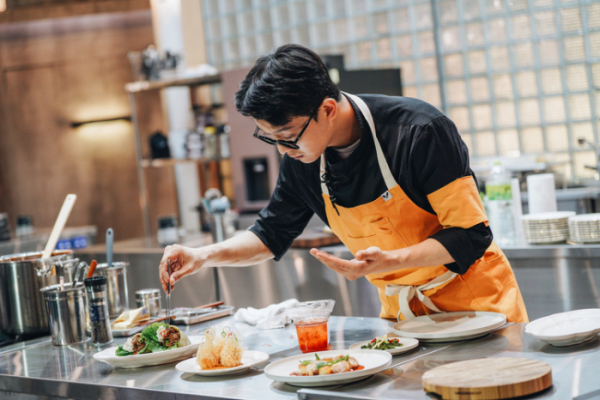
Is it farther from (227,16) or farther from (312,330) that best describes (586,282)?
(227,16)

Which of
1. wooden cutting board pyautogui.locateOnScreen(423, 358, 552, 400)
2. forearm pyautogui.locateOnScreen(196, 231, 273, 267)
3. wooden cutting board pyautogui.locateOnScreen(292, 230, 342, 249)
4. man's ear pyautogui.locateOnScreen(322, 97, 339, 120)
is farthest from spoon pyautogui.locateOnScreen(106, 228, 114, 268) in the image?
wooden cutting board pyautogui.locateOnScreen(292, 230, 342, 249)

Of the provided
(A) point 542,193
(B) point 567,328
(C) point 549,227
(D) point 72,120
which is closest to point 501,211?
(A) point 542,193

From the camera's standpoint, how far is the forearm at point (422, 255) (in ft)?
4.61

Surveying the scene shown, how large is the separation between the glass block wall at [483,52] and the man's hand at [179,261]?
3305 mm

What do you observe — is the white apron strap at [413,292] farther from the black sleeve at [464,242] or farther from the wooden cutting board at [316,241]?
the wooden cutting board at [316,241]

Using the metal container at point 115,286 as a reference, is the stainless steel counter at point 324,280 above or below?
below

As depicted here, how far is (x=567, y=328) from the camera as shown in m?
1.37

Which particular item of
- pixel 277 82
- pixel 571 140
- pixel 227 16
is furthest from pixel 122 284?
pixel 227 16

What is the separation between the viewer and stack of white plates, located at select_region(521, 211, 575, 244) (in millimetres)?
2602

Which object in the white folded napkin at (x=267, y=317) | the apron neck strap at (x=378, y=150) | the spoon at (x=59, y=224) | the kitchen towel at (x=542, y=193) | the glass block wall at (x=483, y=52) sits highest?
the glass block wall at (x=483, y=52)

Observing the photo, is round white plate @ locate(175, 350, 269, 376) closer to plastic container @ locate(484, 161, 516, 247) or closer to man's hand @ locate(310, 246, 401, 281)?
man's hand @ locate(310, 246, 401, 281)

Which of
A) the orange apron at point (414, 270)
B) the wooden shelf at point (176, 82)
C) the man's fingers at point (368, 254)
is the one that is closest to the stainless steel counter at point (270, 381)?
the orange apron at point (414, 270)

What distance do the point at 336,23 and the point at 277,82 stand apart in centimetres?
380

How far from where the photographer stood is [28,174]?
22.4ft
